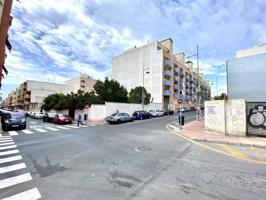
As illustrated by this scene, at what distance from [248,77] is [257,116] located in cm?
1204

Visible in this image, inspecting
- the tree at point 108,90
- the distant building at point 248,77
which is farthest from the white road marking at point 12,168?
the tree at point 108,90

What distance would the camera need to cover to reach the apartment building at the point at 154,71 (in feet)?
155

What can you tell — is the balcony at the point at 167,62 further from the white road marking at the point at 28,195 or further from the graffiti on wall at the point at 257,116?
the white road marking at the point at 28,195

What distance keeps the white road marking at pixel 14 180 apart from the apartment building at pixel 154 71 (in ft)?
129

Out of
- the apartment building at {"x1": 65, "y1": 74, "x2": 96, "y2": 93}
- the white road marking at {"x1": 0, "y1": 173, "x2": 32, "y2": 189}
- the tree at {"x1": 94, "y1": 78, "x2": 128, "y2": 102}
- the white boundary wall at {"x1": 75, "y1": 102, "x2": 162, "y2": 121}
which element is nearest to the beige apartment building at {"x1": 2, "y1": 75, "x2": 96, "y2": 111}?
the apartment building at {"x1": 65, "y1": 74, "x2": 96, "y2": 93}

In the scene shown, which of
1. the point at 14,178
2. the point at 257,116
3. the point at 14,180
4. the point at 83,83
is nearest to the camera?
the point at 14,180

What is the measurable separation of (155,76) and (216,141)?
128 feet

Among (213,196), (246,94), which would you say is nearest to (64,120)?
(213,196)

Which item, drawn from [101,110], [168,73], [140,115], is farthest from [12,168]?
[168,73]

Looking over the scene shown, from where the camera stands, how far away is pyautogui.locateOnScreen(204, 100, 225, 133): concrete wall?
42.0 feet

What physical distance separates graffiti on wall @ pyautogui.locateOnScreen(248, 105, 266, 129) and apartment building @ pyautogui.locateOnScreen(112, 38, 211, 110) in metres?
32.6

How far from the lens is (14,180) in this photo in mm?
4465

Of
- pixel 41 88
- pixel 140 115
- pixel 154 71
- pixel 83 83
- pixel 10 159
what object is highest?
pixel 83 83

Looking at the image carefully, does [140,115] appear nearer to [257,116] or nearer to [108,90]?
[108,90]
